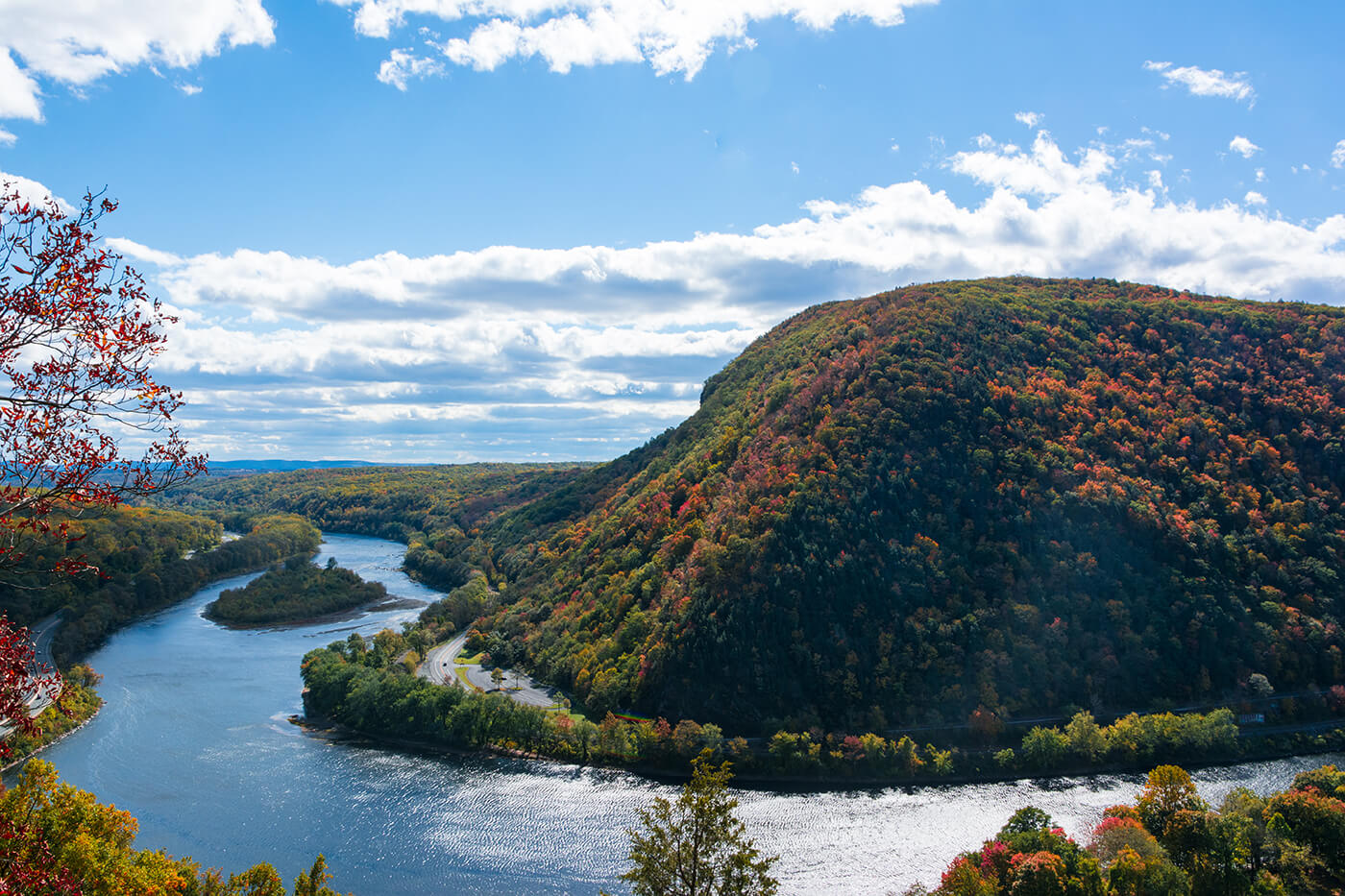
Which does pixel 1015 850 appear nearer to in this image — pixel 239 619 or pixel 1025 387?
pixel 1025 387

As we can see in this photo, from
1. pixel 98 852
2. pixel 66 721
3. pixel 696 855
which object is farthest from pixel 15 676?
pixel 66 721

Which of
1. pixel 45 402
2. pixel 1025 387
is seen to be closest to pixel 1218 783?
pixel 1025 387

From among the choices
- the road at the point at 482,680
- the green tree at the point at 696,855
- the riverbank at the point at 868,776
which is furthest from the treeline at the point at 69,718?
the green tree at the point at 696,855

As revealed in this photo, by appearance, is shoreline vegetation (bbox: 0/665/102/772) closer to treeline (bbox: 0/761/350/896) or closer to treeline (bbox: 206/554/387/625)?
treeline (bbox: 206/554/387/625)

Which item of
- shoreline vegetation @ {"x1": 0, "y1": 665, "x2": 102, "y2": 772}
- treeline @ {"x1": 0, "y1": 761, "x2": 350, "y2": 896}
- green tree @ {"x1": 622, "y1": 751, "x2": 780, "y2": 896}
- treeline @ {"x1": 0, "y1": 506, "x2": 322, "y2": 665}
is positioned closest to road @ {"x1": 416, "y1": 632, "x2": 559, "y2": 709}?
shoreline vegetation @ {"x1": 0, "y1": 665, "x2": 102, "y2": 772}

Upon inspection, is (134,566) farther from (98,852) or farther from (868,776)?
(868,776)

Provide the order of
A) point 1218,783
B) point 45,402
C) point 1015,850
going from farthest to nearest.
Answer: point 1218,783
point 1015,850
point 45,402
